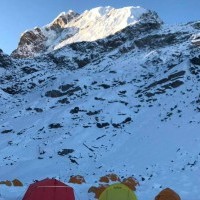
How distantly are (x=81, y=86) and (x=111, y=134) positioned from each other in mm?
16060

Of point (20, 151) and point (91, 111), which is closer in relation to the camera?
point (20, 151)

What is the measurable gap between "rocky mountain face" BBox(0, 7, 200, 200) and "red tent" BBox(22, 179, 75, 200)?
15.0ft

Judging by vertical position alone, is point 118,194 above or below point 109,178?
below

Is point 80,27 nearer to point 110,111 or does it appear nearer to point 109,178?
point 110,111

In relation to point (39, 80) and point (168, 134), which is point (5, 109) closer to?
point (39, 80)

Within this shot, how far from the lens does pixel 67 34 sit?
110m

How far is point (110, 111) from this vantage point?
158ft

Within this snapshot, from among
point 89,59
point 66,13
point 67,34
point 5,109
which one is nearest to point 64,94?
point 5,109

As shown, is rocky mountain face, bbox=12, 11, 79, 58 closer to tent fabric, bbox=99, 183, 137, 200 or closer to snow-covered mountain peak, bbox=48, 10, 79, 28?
snow-covered mountain peak, bbox=48, 10, 79, 28

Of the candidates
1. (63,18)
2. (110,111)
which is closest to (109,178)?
(110,111)

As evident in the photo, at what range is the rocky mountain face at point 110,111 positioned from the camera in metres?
34.5

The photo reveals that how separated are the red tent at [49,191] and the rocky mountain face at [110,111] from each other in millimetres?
4567

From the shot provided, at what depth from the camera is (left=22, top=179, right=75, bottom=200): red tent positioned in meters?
16.3

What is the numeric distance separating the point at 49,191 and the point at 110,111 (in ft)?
105
